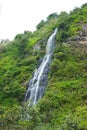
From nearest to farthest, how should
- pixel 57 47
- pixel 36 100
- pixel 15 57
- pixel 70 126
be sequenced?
1. pixel 70 126
2. pixel 36 100
3. pixel 57 47
4. pixel 15 57

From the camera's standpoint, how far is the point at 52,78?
64938mm

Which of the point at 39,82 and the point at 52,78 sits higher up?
the point at 52,78

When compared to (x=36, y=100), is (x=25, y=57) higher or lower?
higher

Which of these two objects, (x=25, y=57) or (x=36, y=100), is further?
(x=25, y=57)

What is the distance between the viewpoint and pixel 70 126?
41.5 m

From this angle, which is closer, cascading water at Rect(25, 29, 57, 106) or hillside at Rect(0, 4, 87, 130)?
hillside at Rect(0, 4, 87, 130)

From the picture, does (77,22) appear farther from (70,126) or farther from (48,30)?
(70,126)

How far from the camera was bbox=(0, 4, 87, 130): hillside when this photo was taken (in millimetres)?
41844

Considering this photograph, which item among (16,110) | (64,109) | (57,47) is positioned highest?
(57,47)

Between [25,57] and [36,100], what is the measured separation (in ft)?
58.5

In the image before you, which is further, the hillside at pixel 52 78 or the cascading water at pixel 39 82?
the cascading water at pixel 39 82

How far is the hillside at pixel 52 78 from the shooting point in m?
41.8

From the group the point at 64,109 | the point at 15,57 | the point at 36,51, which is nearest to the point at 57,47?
the point at 36,51

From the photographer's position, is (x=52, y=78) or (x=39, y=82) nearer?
(x=39, y=82)
